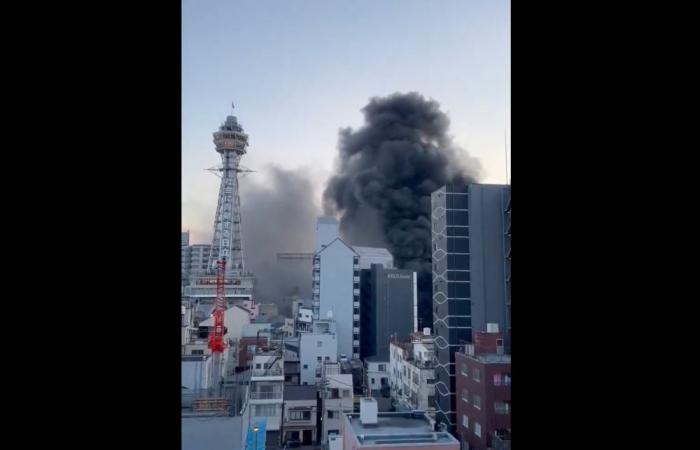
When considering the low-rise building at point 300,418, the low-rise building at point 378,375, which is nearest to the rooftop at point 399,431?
the low-rise building at point 300,418

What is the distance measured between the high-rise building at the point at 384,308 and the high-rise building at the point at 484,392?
590cm

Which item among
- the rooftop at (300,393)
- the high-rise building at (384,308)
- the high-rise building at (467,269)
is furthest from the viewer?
the high-rise building at (384,308)

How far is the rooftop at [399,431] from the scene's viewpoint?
5125 mm

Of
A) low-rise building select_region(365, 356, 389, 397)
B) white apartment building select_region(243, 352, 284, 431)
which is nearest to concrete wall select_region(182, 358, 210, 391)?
white apartment building select_region(243, 352, 284, 431)

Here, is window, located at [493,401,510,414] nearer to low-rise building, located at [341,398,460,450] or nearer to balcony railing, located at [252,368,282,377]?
low-rise building, located at [341,398,460,450]

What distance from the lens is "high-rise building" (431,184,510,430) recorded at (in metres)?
7.48

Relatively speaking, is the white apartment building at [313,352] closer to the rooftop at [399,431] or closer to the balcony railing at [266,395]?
the balcony railing at [266,395]

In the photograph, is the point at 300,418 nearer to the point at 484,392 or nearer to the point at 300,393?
the point at 300,393

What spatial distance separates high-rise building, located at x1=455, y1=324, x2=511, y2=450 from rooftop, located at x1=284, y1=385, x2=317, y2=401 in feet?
8.40
